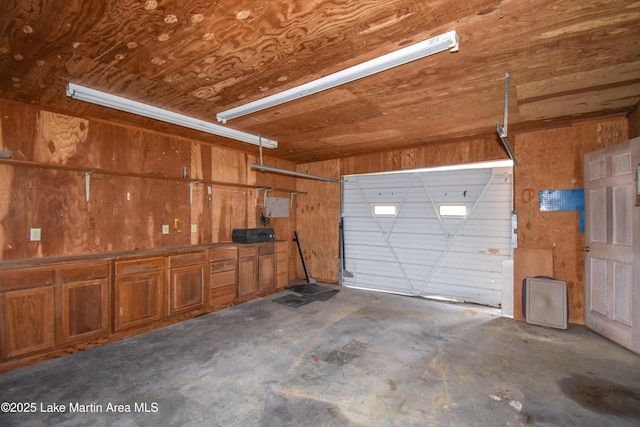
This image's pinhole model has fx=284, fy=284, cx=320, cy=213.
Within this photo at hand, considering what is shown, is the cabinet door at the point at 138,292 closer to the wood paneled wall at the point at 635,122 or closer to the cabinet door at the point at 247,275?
the cabinet door at the point at 247,275

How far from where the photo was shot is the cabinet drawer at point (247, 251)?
175 inches

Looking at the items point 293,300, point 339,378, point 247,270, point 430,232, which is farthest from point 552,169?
point 247,270

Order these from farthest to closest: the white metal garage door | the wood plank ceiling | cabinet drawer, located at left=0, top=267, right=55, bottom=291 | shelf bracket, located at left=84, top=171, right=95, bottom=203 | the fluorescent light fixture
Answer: the white metal garage door < shelf bracket, located at left=84, top=171, right=95, bottom=203 < cabinet drawer, located at left=0, top=267, right=55, bottom=291 < the fluorescent light fixture < the wood plank ceiling

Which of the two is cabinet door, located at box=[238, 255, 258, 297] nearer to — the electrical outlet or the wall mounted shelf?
the wall mounted shelf

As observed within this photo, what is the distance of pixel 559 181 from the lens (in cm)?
369

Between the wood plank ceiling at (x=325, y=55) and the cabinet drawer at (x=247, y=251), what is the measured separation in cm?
203

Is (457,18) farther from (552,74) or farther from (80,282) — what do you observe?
(80,282)

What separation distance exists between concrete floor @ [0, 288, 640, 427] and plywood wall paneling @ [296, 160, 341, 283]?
7.59 ft

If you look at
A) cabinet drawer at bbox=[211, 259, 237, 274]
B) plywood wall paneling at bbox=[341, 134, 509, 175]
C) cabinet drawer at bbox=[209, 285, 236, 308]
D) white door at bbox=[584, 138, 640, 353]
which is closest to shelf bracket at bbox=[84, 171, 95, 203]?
cabinet drawer at bbox=[211, 259, 237, 274]

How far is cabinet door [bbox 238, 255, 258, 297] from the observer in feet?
14.5

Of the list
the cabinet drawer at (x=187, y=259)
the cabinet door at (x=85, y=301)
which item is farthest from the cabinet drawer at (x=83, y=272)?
the cabinet drawer at (x=187, y=259)

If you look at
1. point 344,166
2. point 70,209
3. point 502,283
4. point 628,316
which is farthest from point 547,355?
point 70,209

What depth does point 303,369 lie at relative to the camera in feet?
8.23

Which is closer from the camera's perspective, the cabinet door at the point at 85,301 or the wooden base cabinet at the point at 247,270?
the cabinet door at the point at 85,301
